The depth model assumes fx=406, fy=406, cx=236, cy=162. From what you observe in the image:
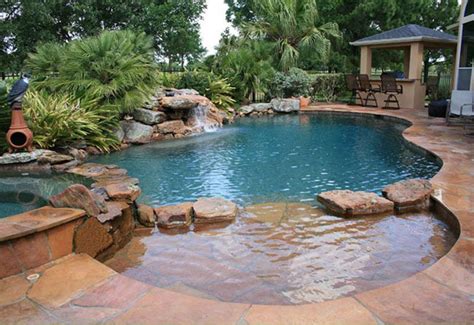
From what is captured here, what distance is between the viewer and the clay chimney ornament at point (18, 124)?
6.12m

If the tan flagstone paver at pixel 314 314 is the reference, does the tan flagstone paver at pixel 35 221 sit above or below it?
above

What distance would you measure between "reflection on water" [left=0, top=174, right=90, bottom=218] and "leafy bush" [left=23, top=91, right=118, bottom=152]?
5.00ft

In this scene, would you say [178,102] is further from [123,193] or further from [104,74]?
[123,193]

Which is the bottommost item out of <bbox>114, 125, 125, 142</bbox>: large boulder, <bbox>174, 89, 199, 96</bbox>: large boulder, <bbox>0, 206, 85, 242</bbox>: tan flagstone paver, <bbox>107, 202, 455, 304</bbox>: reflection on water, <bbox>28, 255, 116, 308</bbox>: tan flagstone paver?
<bbox>107, 202, 455, 304</bbox>: reflection on water

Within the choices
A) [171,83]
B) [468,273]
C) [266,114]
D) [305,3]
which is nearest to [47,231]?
[468,273]

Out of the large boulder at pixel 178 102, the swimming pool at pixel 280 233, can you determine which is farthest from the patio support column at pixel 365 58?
the swimming pool at pixel 280 233

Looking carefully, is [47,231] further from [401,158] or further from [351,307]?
[401,158]

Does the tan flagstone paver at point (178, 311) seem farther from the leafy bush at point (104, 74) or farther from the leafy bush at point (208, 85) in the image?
the leafy bush at point (208, 85)

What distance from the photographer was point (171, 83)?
13047 millimetres

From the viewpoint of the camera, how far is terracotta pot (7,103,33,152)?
630 centimetres

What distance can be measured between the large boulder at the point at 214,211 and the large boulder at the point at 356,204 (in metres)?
1.09

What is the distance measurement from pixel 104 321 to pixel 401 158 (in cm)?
620

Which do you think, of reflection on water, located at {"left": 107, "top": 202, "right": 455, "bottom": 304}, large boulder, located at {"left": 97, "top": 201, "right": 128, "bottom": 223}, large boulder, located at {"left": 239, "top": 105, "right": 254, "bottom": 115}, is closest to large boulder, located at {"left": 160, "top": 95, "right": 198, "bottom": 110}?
large boulder, located at {"left": 239, "top": 105, "right": 254, "bottom": 115}

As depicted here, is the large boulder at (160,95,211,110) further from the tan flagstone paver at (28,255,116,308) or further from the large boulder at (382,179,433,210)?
the tan flagstone paver at (28,255,116,308)
